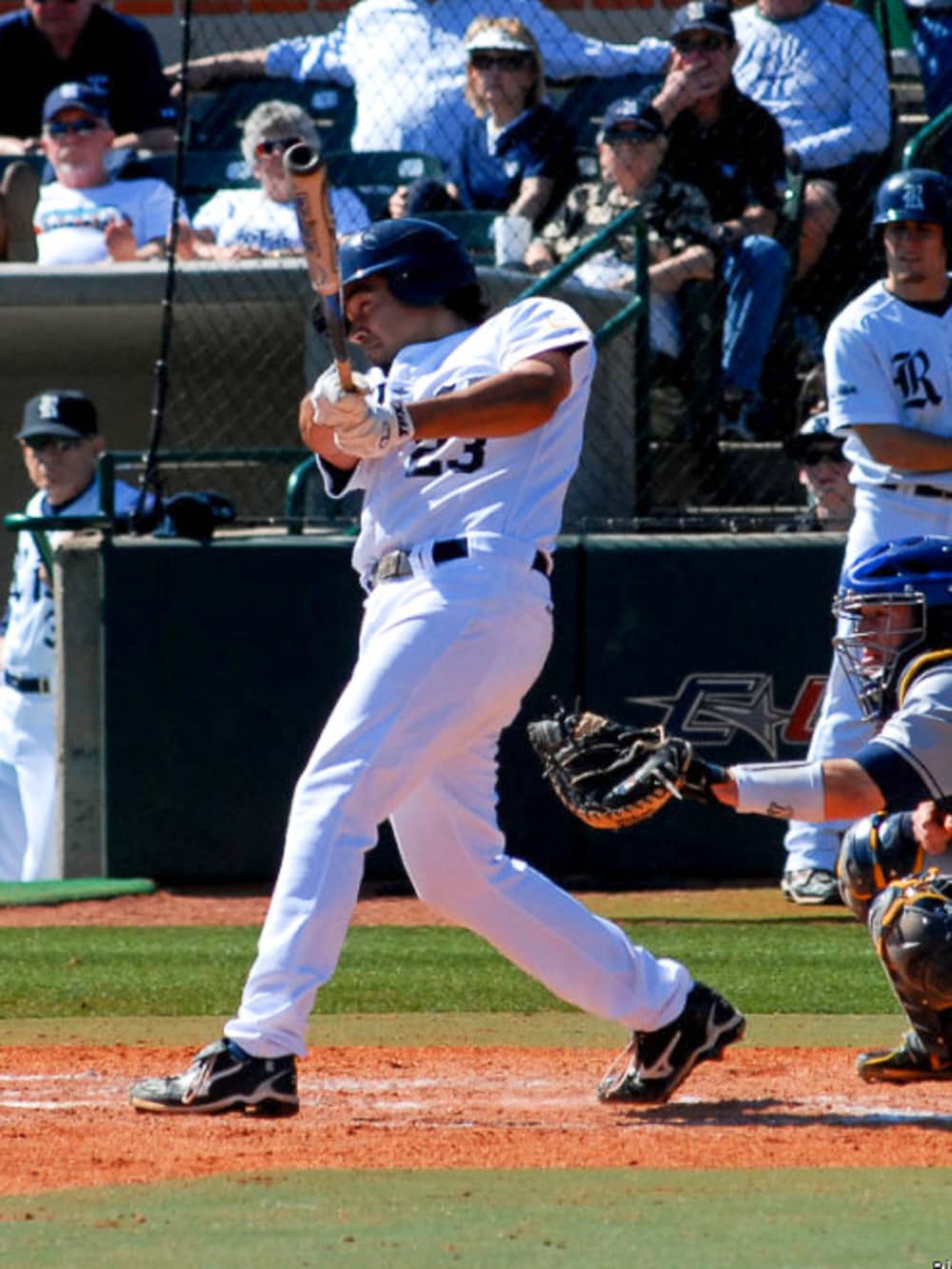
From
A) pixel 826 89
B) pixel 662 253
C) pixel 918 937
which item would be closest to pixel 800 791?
pixel 918 937

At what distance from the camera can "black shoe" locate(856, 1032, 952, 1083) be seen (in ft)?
15.1

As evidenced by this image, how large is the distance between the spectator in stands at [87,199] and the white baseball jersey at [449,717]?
6317 mm

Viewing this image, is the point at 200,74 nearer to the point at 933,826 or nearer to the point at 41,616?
the point at 41,616

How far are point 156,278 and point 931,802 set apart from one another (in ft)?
21.1

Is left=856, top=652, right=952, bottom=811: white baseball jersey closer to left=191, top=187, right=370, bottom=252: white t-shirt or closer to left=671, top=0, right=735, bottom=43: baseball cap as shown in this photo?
left=191, top=187, right=370, bottom=252: white t-shirt

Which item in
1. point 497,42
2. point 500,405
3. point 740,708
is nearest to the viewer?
point 500,405

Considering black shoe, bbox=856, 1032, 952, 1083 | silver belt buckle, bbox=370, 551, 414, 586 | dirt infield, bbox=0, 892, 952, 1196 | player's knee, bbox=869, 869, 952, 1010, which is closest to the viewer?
dirt infield, bbox=0, 892, 952, 1196

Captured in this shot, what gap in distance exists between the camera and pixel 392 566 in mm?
4246

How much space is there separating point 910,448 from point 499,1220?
427cm

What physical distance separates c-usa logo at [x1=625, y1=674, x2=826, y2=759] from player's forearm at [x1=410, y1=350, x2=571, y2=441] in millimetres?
4330

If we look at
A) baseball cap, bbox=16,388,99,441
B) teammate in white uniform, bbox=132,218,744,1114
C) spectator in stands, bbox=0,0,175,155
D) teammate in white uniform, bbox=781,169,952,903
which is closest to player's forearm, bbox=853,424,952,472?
teammate in white uniform, bbox=781,169,952,903

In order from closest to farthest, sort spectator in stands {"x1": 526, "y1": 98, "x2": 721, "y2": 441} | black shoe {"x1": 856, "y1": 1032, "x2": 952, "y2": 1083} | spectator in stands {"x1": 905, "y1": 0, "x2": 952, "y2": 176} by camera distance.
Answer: black shoe {"x1": 856, "y1": 1032, "x2": 952, "y2": 1083}, spectator in stands {"x1": 526, "y1": 98, "x2": 721, "y2": 441}, spectator in stands {"x1": 905, "y1": 0, "x2": 952, "y2": 176}

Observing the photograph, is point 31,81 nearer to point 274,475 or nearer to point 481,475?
point 274,475

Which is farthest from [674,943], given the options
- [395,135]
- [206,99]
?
[206,99]
